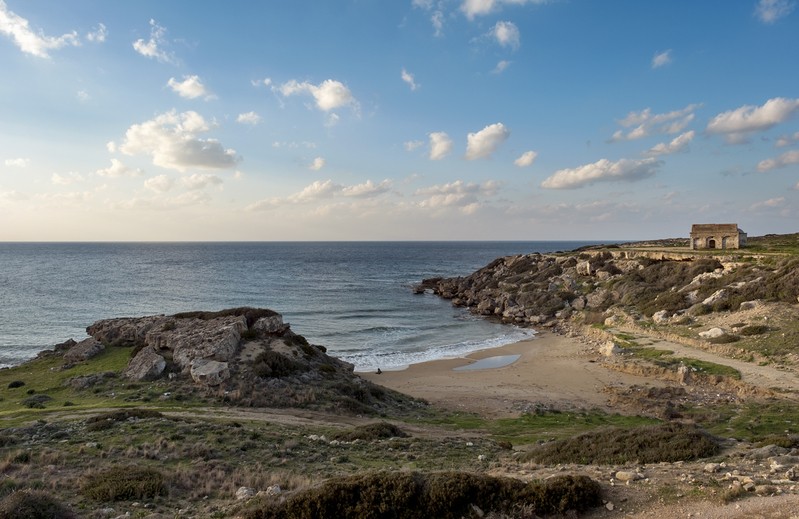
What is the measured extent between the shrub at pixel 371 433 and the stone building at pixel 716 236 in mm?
71894

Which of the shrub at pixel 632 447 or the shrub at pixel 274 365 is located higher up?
the shrub at pixel 632 447

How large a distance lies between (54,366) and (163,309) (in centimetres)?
3780

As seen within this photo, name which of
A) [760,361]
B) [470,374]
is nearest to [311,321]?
[470,374]

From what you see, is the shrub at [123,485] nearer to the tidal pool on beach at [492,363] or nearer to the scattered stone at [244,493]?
the scattered stone at [244,493]

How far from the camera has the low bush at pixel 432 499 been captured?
30.6ft

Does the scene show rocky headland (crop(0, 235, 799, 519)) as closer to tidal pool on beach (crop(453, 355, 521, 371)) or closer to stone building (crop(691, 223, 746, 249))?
tidal pool on beach (crop(453, 355, 521, 371))

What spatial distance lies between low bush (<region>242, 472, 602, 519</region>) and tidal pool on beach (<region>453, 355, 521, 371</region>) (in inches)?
1187

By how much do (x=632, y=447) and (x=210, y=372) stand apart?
20.3 metres

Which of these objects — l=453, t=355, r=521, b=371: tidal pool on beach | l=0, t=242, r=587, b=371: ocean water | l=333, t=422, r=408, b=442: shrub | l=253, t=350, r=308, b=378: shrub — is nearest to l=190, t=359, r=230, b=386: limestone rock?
l=253, t=350, r=308, b=378: shrub

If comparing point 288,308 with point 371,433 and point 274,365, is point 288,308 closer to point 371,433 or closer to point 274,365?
point 274,365

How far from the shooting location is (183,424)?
17781 mm

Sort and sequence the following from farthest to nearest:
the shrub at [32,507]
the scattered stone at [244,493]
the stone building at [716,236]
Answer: the stone building at [716,236]
the scattered stone at [244,493]
the shrub at [32,507]

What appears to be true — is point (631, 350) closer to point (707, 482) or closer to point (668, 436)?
point (668, 436)

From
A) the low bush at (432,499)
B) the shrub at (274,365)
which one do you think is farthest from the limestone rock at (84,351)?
→ the low bush at (432,499)
